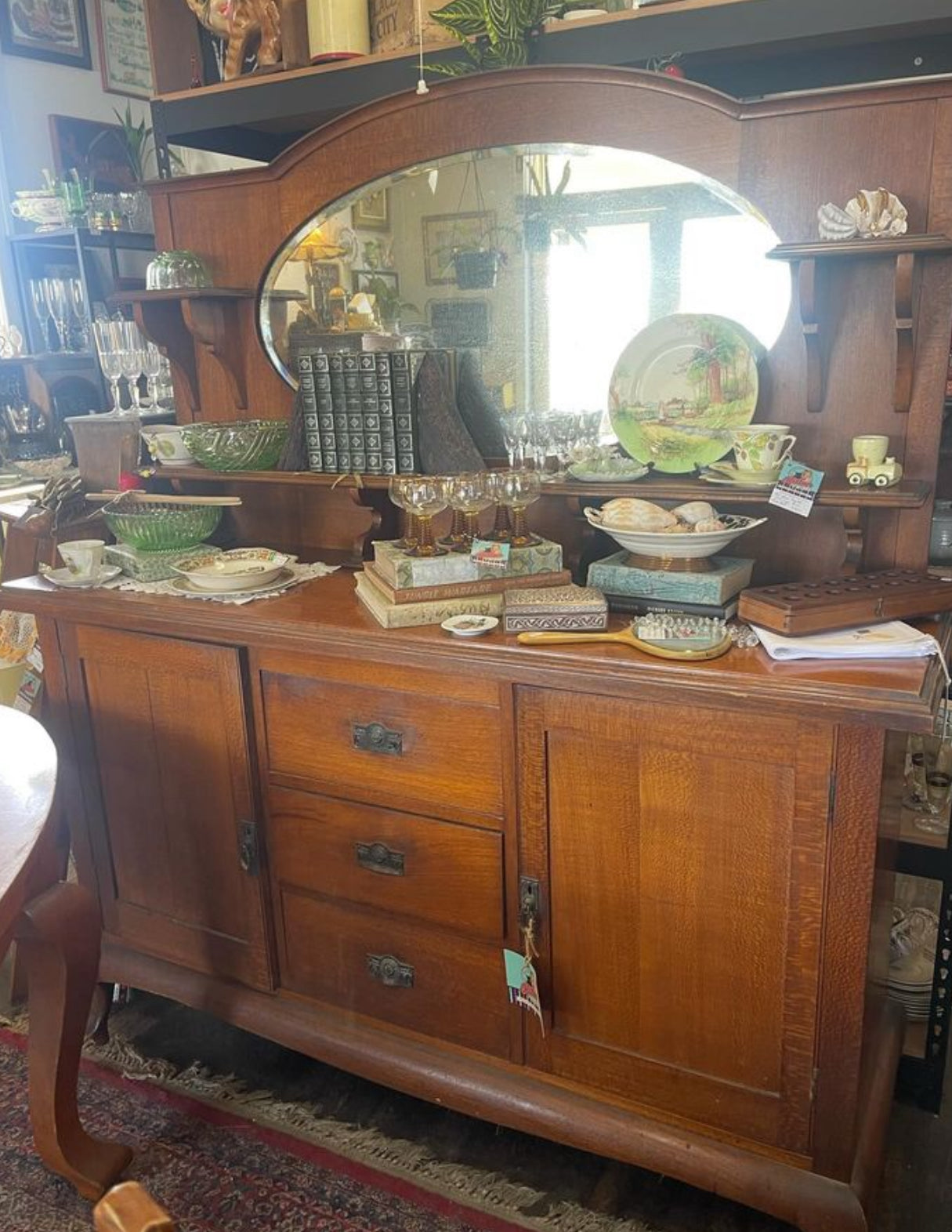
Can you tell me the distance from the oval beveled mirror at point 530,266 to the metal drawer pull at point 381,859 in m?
0.76

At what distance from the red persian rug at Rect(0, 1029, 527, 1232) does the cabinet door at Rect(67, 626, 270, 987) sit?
247mm

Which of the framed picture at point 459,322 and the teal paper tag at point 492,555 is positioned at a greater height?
the framed picture at point 459,322

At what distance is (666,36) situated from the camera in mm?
1571

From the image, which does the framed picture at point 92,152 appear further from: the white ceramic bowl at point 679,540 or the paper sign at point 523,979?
the paper sign at point 523,979

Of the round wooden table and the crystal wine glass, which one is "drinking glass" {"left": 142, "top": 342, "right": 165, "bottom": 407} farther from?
the round wooden table

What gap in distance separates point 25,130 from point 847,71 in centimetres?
305

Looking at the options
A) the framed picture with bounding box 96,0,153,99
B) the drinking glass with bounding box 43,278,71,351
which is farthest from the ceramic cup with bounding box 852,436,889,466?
the framed picture with bounding box 96,0,153,99

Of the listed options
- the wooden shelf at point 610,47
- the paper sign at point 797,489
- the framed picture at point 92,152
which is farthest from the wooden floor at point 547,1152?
the framed picture at point 92,152

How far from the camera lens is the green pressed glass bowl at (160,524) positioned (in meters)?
1.80

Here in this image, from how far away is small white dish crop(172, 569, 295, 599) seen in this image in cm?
166

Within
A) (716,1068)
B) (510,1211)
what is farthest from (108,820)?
(716,1068)

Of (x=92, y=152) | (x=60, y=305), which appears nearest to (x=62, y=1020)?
(x=60, y=305)

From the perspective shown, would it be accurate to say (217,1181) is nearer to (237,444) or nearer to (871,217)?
(237,444)

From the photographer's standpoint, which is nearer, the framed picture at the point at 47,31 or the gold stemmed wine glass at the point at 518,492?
the gold stemmed wine glass at the point at 518,492
